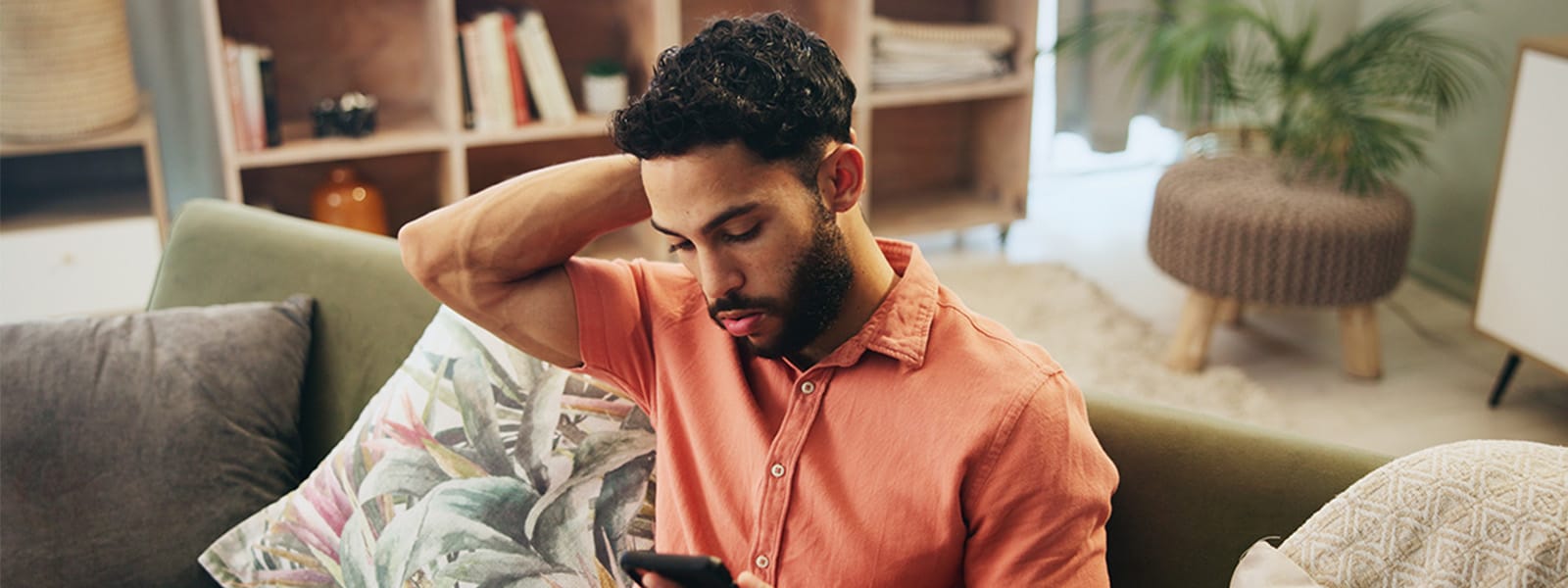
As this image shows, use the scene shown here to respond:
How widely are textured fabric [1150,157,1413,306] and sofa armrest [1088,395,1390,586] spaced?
5.49 feet

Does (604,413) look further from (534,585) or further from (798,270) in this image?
(798,270)

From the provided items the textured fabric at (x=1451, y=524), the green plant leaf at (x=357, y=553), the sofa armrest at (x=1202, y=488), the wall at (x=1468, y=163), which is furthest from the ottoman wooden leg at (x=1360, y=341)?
the green plant leaf at (x=357, y=553)

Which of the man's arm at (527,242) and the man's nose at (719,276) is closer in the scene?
the man's nose at (719,276)

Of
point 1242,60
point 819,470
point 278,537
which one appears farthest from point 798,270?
point 1242,60

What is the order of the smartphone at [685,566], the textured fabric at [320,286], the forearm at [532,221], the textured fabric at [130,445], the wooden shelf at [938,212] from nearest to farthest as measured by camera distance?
the smartphone at [685,566] < the forearm at [532,221] < the textured fabric at [130,445] < the textured fabric at [320,286] < the wooden shelf at [938,212]

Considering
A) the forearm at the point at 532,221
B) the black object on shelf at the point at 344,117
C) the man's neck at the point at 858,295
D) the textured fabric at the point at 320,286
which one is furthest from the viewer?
the black object on shelf at the point at 344,117

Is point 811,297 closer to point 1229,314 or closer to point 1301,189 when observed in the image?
point 1301,189

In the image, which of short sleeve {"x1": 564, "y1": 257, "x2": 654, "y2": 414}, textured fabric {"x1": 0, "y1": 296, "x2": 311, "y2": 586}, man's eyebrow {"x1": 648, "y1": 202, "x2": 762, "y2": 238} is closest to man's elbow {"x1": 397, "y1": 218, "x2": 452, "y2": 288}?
short sleeve {"x1": 564, "y1": 257, "x2": 654, "y2": 414}

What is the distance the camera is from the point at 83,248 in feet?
9.42

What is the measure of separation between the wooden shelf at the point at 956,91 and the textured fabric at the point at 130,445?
204 cm

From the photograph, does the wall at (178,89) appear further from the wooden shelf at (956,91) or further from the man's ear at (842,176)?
the man's ear at (842,176)

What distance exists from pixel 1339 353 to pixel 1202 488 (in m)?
2.11

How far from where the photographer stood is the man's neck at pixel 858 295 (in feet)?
3.82

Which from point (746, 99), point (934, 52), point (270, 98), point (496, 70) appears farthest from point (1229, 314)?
point (746, 99)
